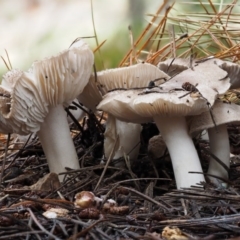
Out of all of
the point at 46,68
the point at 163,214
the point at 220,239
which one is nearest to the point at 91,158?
the point at 46,68

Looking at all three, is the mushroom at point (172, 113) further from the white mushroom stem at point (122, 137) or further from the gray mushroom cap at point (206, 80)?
the white mushroom stem at point (122, 137)

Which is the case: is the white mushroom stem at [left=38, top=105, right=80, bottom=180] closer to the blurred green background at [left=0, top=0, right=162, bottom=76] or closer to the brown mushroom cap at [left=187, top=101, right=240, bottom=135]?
the brown mushroom cap at [left=187, top=101, right=240, bottom=135]

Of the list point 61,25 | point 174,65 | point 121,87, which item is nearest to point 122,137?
point 121,87

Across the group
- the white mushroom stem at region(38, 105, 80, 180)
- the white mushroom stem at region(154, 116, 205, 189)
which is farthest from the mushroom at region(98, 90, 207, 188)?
the white mushroom stem at region(38, 105, 80, 180)

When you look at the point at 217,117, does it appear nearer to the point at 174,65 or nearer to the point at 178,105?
the point at 178,105

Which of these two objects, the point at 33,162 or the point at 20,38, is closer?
the point at 33,162

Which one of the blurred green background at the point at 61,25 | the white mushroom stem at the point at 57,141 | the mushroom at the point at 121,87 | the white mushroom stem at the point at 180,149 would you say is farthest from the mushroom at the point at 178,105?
the blurred green background at the point at 61,25

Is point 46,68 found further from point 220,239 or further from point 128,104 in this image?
point 220,239
